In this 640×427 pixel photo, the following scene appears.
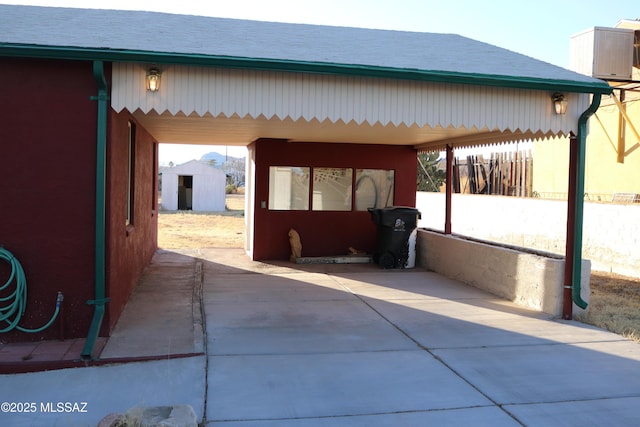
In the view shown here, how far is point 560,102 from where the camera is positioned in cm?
740

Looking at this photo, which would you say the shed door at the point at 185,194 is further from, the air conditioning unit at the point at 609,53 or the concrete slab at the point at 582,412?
the concrete slab at the point at 582,412

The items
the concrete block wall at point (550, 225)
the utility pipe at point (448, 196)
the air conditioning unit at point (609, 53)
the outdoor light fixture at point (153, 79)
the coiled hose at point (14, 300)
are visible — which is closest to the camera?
the coiled hose at point (14, 300)

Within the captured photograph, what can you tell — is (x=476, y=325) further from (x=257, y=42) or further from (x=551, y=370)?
(x=257, y=42)

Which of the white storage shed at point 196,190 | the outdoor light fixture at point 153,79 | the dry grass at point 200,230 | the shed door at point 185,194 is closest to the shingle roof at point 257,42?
the outdoor light fixture at point 153,79

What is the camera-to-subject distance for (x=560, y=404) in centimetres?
485

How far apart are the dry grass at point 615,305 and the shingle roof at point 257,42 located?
9.94ft

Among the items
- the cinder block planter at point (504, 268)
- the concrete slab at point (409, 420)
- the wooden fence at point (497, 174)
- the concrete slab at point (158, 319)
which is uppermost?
the wooden fence at point (497, 174)

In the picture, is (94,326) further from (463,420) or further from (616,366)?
(616,366)

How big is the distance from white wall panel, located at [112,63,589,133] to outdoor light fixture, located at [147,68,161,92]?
0.08 metres

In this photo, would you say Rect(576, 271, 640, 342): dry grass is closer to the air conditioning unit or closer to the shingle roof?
the shingle roof

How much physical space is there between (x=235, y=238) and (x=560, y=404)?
14.8 m

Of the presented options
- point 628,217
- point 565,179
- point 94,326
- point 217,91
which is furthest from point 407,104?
point 565,179

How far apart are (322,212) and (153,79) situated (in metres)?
7.65

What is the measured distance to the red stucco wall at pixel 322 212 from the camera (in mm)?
13062
